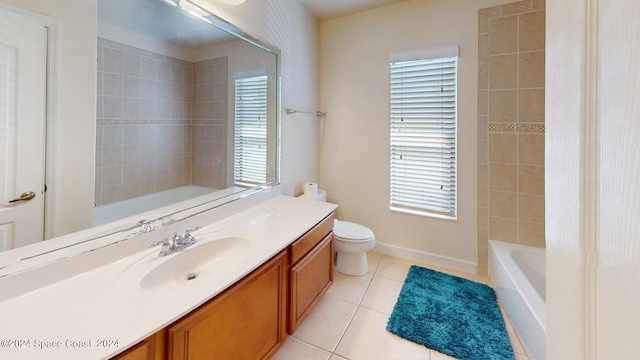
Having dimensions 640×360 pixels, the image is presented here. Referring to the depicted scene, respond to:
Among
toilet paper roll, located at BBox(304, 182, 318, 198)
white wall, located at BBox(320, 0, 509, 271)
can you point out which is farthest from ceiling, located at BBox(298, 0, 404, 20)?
toilet paper roll, located at BBox(304, 182, 318, 198)

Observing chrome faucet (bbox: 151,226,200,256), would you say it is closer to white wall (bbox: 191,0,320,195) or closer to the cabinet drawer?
the cabinet drawer

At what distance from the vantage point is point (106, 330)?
2.65 feet

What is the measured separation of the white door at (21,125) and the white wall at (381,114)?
2.41m

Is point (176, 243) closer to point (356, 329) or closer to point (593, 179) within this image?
point (356, 329)

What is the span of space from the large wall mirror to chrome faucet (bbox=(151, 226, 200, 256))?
11 cm

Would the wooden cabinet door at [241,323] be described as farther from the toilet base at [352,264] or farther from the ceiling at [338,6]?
the ceiling at [338,6]

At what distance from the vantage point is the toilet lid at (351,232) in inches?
94.5

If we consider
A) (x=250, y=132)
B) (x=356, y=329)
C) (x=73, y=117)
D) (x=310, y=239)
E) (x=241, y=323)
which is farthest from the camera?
(x=250, y=132)

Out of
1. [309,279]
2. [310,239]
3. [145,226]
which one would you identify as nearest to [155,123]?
[145,226]

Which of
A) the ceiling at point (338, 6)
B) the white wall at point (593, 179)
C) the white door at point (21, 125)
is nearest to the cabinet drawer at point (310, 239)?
the white door at point (21, 125)

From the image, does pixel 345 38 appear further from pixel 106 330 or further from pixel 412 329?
pixel 106 330

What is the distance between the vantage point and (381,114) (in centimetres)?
281

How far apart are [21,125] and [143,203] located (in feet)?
1.82

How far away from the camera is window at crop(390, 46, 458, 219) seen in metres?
2.51
